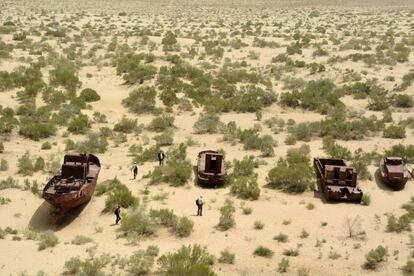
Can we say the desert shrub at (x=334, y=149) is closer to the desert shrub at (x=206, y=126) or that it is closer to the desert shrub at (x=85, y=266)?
the desert shrub at (x=206, y=126)

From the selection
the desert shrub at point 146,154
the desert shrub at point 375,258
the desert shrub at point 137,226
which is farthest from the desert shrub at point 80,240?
the desert shrub at point 375,258

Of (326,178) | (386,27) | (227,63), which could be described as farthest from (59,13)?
(326,178)

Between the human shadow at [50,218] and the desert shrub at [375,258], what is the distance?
11.1 metres

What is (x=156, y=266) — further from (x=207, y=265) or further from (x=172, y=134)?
(x=172, y=134)

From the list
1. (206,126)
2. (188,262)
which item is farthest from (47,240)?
(206,126)

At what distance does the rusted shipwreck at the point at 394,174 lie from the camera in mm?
23156

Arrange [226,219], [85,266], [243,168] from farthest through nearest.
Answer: [243,168], [226,219], [85,266]

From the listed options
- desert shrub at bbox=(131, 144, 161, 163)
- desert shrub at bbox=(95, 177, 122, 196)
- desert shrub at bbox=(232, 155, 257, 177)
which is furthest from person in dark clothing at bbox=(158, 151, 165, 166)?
desert shrub at bbox=(232, 155, 257, 177)

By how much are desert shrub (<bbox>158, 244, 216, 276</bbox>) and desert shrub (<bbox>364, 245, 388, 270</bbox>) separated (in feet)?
17.0

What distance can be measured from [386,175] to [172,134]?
12.3 metres

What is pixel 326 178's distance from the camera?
74.3 feet

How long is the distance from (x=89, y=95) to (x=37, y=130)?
25.2ft

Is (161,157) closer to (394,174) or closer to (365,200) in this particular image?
(365,200)

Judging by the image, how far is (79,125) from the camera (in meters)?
30.5
